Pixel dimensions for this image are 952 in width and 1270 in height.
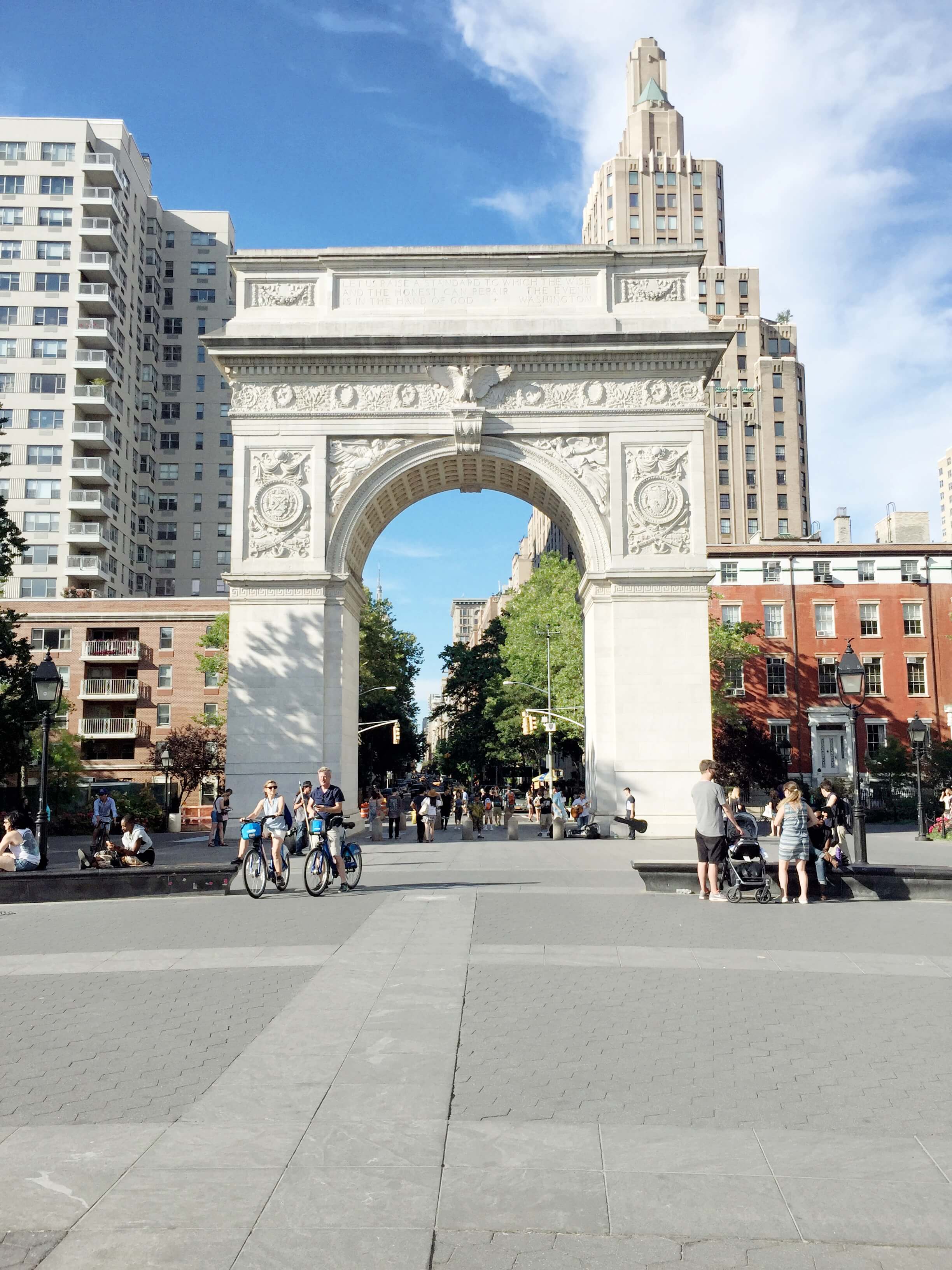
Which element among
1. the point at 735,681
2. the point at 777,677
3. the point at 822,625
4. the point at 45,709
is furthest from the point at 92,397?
the point at 45,709

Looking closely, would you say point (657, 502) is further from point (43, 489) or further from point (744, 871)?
point (43, 489)

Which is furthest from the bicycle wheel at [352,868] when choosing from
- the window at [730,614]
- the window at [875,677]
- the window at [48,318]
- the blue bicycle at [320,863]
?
the window at [48,318]

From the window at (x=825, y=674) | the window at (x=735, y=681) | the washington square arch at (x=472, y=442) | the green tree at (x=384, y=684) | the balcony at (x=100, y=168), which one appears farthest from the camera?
the balcony at (x=100, y=168)

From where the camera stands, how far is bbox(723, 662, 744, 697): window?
5444 cm

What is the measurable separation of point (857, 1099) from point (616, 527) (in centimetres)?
2439

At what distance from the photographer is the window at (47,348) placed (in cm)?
6712

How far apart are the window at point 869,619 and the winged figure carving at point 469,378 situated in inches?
1353

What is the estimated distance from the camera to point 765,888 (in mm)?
14234

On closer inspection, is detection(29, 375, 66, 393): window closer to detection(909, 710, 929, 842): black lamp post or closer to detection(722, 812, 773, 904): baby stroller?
detection(909, 710, 929, 842): black lamp post

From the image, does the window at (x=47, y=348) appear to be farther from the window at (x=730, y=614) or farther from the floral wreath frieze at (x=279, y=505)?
the window at (x=730, y=614)

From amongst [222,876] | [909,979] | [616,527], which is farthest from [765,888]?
[616,527]

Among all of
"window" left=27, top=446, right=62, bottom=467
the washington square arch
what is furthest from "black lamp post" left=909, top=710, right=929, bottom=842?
"window" left=27, top=446, right=62, bottom=467

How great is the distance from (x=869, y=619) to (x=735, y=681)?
26.7 feet

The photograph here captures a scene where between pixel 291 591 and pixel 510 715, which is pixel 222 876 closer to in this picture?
pixel 291 591
